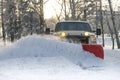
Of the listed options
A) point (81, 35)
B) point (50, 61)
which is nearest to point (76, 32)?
point (81, 35)

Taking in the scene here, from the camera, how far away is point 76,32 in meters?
17.7

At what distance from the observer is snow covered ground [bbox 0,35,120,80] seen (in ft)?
41.1

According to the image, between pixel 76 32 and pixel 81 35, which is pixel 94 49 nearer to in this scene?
pixel 81 35

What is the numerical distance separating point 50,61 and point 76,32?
2.99 m

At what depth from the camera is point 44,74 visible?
40.1 ft

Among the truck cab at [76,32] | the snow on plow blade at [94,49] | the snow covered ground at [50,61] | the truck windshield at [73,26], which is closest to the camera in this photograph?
the snow covered ground at [50,61]

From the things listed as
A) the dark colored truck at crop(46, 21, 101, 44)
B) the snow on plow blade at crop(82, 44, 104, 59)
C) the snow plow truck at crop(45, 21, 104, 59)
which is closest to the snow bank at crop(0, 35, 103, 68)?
the snow on plow blade at crop(82, 44, 104, 59)

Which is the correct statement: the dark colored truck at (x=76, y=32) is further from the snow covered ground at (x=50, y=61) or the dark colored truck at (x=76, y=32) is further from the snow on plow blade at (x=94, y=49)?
the snow on plow blade at (x=94, y=49)

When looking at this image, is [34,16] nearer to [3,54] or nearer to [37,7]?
[37,7]

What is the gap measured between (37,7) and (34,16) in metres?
5.69

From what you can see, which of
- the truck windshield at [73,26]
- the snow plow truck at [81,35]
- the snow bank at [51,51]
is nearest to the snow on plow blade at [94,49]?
the snow plow truck at [81,35]

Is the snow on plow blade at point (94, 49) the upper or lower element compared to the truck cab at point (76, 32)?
lower

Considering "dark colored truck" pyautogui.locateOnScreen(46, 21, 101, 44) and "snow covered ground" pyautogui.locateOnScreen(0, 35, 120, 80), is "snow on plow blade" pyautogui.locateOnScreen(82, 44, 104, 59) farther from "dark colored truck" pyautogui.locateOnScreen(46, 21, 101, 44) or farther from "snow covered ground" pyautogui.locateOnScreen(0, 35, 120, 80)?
"dark colored truck" pyautogui.locateOnScreen(46, 21, 101, 44)

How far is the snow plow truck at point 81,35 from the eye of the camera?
52.7ft
